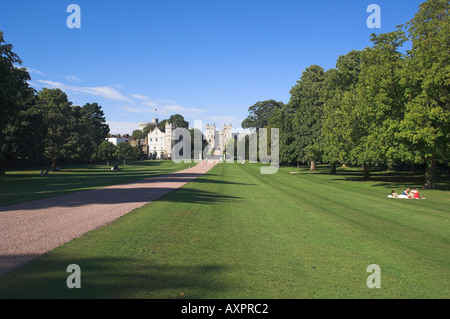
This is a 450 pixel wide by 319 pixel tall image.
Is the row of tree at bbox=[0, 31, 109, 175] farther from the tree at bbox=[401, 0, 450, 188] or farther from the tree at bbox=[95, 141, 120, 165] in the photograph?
the tree at bbox=[401, 0, 450, 188]

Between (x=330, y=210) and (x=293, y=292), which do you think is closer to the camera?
(x=293, y=292)

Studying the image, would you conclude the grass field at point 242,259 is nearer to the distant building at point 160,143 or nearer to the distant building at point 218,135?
the distant building at point 160,143

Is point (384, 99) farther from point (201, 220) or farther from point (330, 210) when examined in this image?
point (201, 220)

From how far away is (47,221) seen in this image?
33.8 feet

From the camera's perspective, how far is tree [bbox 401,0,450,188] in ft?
73.5

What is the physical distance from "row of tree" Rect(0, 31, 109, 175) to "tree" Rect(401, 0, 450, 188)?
3010 cm

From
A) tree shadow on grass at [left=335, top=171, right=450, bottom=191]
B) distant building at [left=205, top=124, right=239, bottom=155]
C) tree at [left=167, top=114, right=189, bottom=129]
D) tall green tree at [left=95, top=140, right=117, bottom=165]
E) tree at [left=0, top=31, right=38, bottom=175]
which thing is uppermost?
tree at [left=167, top=114, right=189, bottom=129]

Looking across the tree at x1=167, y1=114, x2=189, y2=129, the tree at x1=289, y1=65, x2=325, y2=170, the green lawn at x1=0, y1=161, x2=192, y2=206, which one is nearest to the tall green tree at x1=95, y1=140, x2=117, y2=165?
the green lawn at x1=0, y1=161, x2=192, y2=206

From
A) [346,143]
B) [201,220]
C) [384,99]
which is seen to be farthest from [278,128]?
[201,220]

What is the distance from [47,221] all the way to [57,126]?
144 ft

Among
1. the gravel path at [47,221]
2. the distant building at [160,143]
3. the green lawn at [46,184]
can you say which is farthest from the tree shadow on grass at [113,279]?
the distant building at [160,143]

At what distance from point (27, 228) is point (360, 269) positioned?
9178 millimetres

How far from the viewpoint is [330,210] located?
50.6 feet

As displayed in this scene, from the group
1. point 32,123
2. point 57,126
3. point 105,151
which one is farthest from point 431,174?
point 105,151
